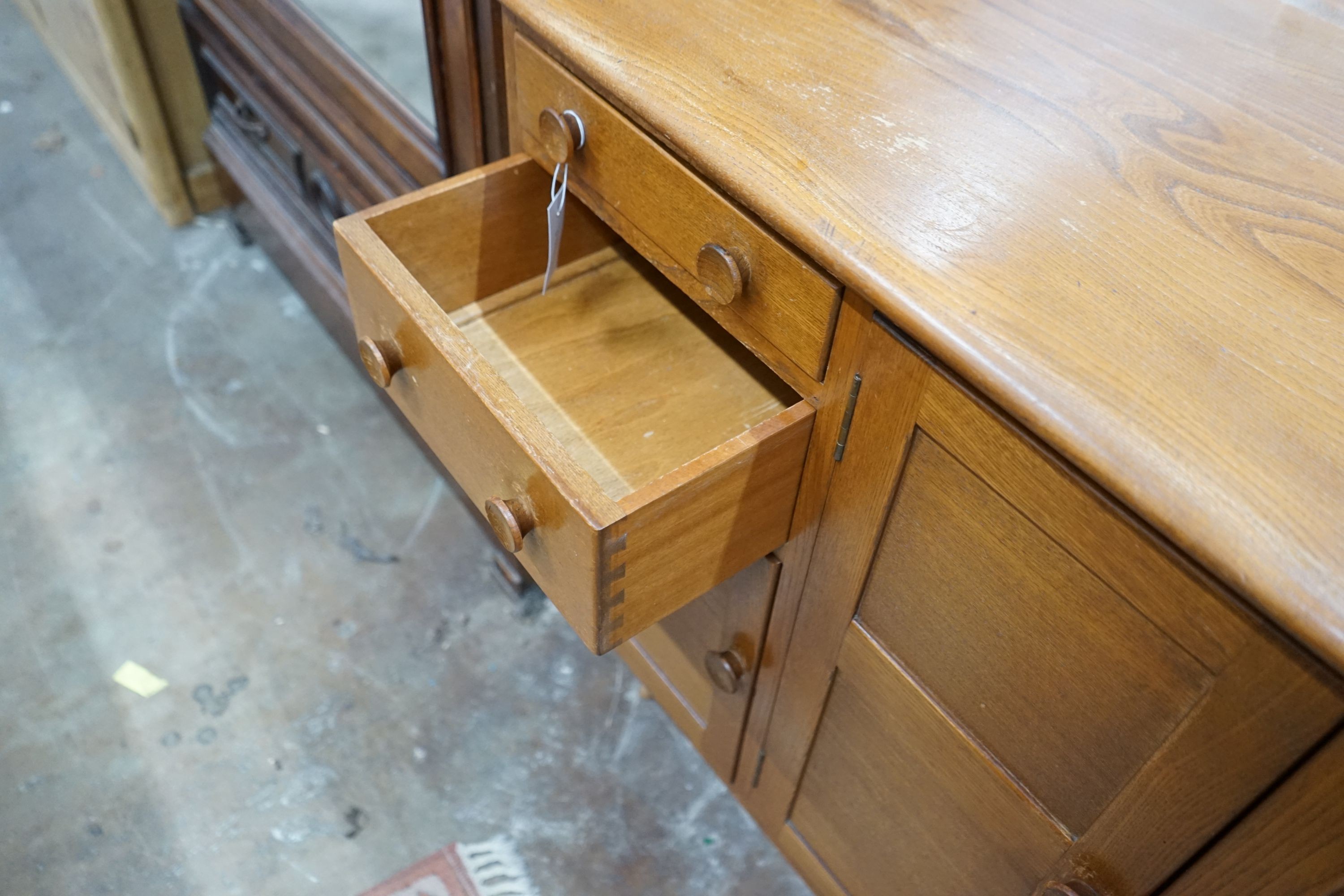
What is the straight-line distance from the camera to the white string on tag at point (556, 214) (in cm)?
77

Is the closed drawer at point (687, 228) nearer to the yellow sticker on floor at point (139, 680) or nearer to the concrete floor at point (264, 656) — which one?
the concrete floor at point (264, 656)

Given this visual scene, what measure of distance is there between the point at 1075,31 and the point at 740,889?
0.94m

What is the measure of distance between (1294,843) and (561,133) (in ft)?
2.11

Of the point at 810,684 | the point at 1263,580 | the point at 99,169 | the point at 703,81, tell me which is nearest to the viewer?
the point at 1263,580

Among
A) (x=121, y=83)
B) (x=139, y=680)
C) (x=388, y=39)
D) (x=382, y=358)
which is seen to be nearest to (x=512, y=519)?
(x=382, y=358)

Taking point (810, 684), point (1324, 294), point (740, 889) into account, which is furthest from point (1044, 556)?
point (740, 889)

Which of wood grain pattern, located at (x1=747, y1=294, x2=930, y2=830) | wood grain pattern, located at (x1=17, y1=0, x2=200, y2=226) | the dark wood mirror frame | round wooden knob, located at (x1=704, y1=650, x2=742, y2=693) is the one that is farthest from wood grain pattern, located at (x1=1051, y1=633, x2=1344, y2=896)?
wood grain pattern, located at (x1=17, y1=0, x2=200, y2=226)

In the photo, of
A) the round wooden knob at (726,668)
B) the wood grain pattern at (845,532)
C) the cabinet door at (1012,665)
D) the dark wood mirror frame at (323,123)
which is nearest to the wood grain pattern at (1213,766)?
the cabinet door at (1012,665)

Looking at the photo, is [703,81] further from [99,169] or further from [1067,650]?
[99,169]

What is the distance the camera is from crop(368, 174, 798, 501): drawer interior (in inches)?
30.8

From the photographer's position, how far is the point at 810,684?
819 millimetres

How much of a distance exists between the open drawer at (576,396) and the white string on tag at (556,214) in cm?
4

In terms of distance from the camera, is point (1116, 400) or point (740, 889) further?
point (740, 889)

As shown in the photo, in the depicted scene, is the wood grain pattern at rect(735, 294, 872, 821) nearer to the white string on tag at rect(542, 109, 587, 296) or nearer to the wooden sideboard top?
the wooden sideboard top
